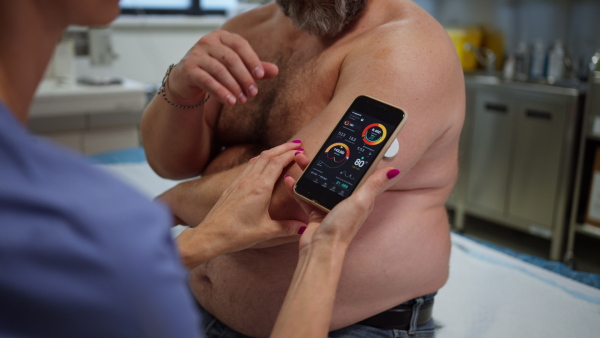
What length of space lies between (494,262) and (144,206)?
1239mm

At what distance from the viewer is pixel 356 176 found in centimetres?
86

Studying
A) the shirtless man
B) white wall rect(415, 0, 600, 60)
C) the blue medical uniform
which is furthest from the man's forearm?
white wall rect(415, 0, 600, 60)

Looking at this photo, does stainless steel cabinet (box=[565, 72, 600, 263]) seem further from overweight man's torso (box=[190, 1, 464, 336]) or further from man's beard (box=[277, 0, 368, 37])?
man's beard (box=[277, 0, 368, 37])

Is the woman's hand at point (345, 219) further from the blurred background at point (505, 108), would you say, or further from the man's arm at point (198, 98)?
the blurred background at point (505, 108)

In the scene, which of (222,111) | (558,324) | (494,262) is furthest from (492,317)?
(222,111)

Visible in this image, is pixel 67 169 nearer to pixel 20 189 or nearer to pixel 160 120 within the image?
pixel 20 189

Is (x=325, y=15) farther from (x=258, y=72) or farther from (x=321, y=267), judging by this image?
(x=321, y=267)

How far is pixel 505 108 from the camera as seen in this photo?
10.1 ft

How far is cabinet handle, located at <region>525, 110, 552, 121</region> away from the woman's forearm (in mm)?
2438

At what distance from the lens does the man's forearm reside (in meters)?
1.07

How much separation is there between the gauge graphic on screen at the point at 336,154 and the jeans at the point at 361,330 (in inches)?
14.9

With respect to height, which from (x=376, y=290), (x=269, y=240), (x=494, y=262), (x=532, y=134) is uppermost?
(x=269, y=240)

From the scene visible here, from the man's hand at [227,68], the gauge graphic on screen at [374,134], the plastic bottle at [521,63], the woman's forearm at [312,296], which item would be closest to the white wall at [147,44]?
the plastic bottle at [521,63]

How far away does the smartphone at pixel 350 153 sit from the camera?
855 mm
